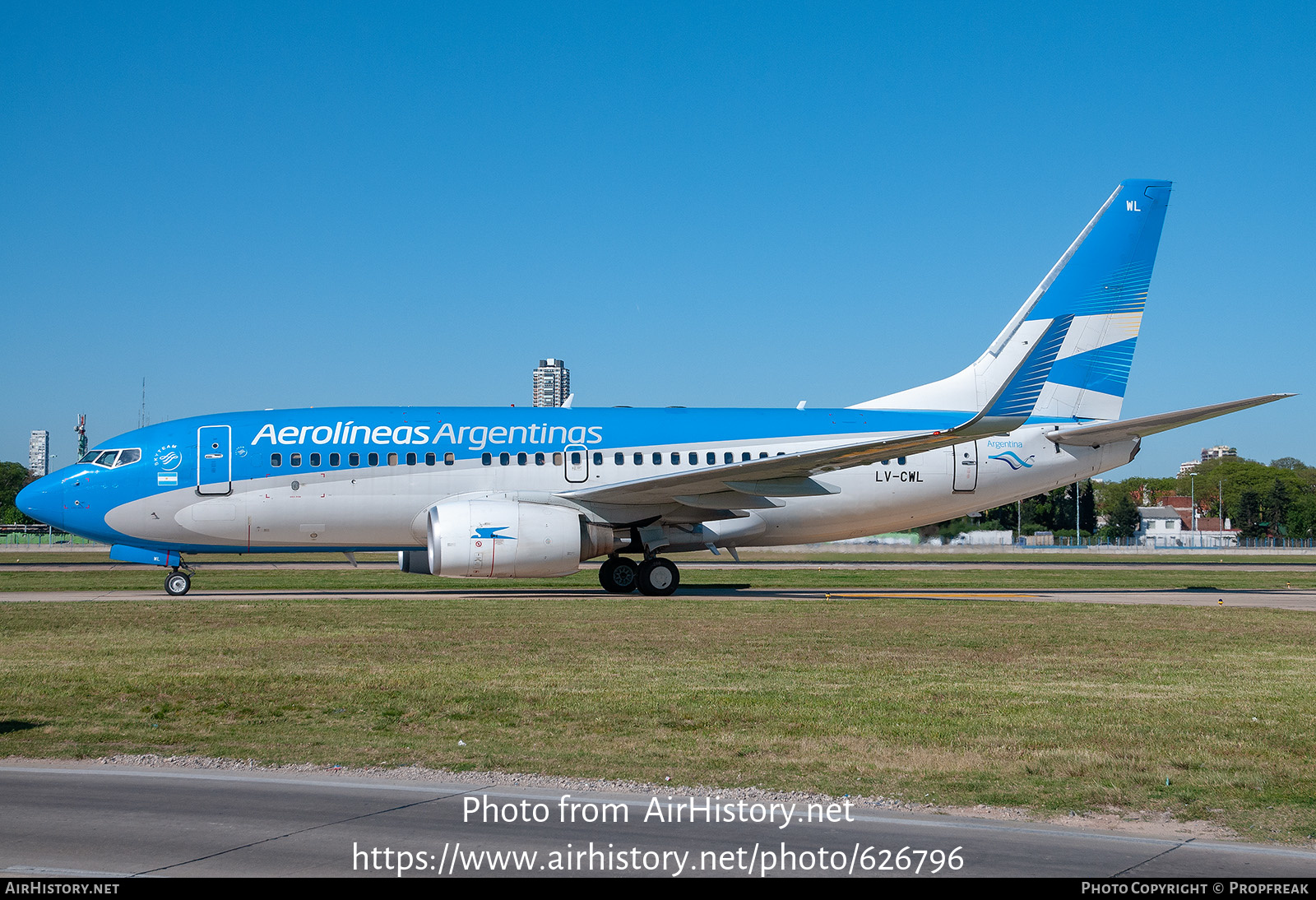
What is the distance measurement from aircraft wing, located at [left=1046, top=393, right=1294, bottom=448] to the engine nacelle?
1143 cm

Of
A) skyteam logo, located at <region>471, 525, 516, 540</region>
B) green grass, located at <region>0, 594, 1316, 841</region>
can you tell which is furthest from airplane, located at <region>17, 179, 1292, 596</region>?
green grass, located at <region>0, 594, 1316, 841</region>

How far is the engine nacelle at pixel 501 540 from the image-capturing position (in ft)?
69.0

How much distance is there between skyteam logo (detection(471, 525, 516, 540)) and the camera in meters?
21.1

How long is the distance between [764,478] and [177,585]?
12.1m

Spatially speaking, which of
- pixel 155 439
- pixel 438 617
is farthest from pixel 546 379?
pixel 438 617

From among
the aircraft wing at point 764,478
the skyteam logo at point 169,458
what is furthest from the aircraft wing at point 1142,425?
the skyteam logo at point 169,458

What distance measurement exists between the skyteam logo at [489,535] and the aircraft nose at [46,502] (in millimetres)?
8697

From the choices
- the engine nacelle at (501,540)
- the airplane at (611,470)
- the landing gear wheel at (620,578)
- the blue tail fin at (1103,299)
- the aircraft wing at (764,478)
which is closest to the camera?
the engine nacelle at (501,540)

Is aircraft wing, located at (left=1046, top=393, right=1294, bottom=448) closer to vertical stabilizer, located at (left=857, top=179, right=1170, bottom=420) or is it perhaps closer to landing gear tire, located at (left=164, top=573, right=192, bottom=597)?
vertical stabilizer, located at (left=857, top=179, right=1170, bottom=420)

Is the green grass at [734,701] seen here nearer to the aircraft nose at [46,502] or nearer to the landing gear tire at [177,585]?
the landing gear tire at [177,585]

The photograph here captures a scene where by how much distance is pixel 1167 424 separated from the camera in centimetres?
2309

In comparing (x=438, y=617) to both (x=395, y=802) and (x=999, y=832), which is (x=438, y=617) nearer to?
(x=395, y=802)

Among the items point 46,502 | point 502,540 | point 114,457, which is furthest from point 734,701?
point 46,502

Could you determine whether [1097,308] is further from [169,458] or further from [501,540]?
[169,458]
